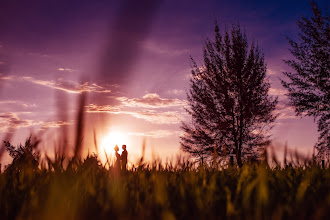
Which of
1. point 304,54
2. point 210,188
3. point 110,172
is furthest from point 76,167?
point 304,54

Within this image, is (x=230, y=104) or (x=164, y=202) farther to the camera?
(x=230, y=104)

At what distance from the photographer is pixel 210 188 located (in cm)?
251

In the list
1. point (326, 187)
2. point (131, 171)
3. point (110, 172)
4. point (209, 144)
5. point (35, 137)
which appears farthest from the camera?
point (209, 144)

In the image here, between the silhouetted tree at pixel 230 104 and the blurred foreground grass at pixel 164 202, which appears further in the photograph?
the silhouetted tree at pixel 230 104

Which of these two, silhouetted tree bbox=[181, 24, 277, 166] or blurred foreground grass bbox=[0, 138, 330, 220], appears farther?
silhouetted tree bbox=[181, 24, 277, 166]

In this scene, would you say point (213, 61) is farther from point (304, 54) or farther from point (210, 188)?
point (210, 188)

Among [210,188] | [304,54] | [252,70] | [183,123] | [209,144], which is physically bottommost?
[210,188]

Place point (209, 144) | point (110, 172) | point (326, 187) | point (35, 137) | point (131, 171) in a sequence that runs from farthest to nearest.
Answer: point (209, 144) < point (131, 171) < point (110, 172) < point (35, 137) < point (326, 187)

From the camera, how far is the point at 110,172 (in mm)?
3820

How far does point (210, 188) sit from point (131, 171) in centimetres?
223

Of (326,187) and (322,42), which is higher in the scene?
(322,42)

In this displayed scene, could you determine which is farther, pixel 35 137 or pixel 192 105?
pixel 192 105

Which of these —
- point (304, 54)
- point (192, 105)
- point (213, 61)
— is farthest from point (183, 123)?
point (304, 54)

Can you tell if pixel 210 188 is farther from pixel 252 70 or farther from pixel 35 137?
pixel 252 70
